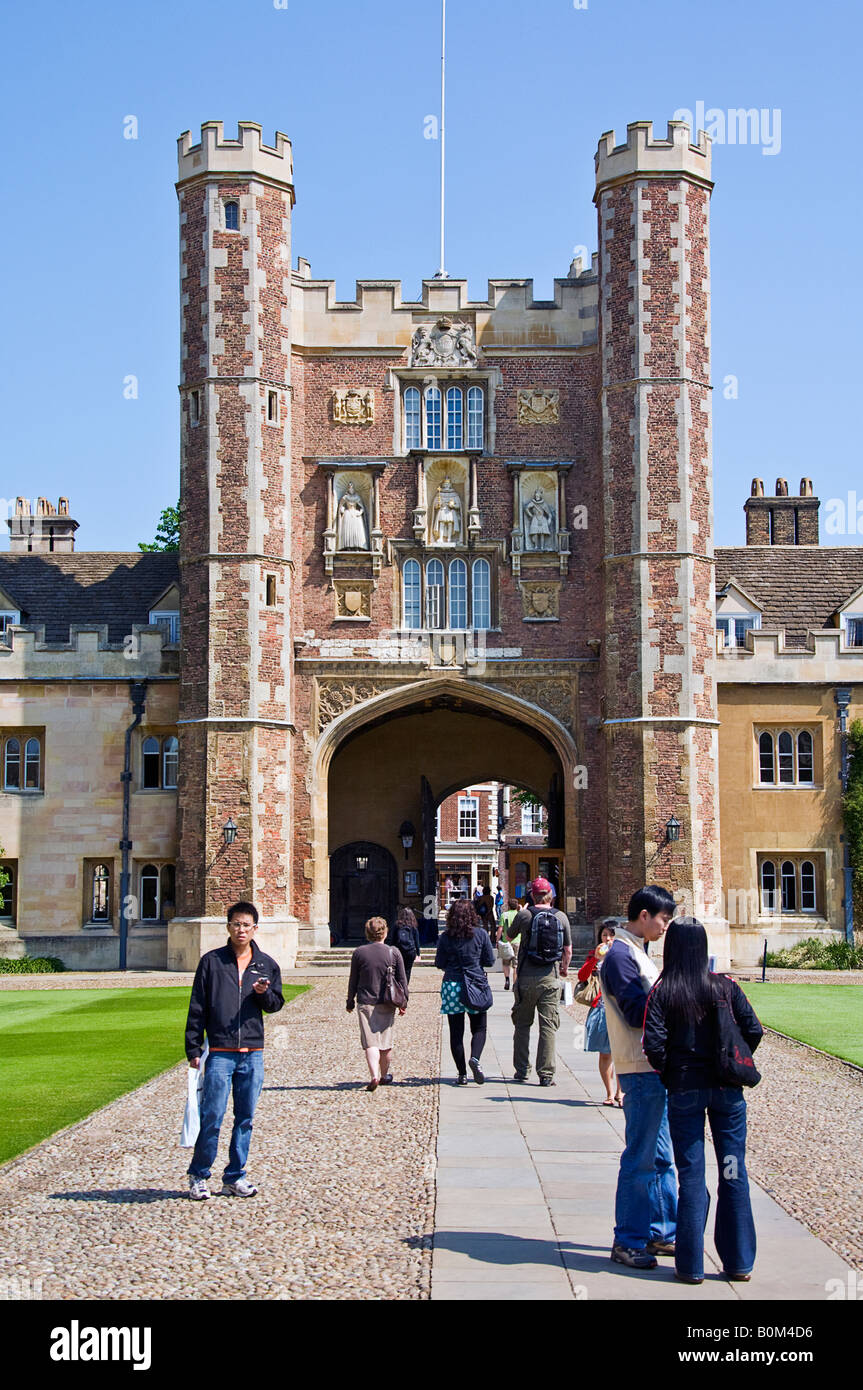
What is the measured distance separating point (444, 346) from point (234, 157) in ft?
17.6

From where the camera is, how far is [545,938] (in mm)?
12477

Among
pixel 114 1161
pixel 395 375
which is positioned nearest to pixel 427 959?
pixel 395 375

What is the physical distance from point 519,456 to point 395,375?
2.96 metres

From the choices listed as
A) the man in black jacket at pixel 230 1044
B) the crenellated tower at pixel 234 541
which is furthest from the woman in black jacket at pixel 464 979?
the crenellated tower at pixel 234 541

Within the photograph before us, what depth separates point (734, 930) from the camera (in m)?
29.6

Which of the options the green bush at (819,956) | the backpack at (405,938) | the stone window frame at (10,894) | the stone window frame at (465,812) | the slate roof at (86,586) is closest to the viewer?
the backpack at (405,938)

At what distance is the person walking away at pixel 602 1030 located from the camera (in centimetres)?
1093

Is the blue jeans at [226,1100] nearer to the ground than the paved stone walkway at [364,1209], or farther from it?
farther from it

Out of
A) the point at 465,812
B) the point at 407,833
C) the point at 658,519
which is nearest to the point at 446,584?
the point at 658,519

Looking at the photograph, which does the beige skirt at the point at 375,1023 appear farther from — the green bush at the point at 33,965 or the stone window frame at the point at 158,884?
the stone window frame at the point at 158,884

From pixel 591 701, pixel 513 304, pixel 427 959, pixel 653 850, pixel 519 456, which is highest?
pixel 513 304

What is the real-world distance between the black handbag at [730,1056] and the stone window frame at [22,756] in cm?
2513

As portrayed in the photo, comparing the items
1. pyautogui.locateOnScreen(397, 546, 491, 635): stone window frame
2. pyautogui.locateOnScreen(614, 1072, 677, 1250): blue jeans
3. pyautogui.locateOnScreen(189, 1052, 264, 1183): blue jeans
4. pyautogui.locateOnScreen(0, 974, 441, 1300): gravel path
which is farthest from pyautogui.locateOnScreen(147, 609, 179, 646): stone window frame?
pyautogui.locateOnScreen(614, 1072, 677, 1250): blue jeans

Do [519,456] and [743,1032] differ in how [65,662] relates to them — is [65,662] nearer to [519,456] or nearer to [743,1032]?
[519,456]
